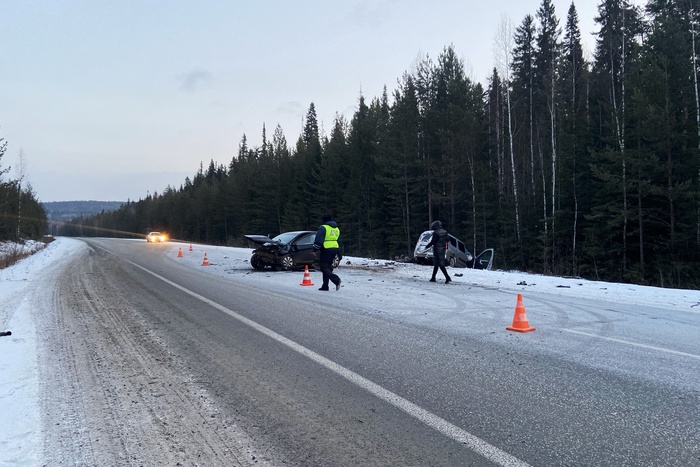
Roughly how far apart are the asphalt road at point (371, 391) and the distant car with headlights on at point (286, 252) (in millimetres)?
9841

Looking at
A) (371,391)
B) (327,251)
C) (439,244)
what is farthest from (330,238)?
(371,391)

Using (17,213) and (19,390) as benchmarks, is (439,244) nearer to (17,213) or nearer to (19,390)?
(19,390)

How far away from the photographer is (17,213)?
4647 cm

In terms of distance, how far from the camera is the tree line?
29.9m

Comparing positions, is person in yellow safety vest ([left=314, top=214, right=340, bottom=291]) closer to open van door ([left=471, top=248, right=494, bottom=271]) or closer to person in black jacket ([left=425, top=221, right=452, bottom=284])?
person in black jacket ([left=425, top=221, right=452, bottom=284])

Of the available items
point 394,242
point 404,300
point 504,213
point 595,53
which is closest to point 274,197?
point 394,242

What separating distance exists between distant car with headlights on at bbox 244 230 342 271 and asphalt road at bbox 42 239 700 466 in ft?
32.3

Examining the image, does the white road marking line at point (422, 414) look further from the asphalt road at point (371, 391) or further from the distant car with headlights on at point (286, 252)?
the distant car with headlights on at point (286, 252)

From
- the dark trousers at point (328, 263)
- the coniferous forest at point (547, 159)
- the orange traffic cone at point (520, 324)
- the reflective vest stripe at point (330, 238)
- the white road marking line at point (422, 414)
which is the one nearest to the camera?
the white road marking line at point (422, 414)

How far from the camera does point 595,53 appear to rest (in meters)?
34.7

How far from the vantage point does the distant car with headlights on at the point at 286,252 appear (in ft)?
58.5

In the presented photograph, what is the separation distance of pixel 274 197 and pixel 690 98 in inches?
1779

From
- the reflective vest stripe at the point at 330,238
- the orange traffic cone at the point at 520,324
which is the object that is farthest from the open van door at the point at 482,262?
the orange traffic cone at the point at 520,324

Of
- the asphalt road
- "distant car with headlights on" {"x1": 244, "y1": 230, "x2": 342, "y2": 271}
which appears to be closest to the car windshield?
"distant car with headlights on" {"x1": 244, "y1": 230, "x2": 342, "y2": 271}
